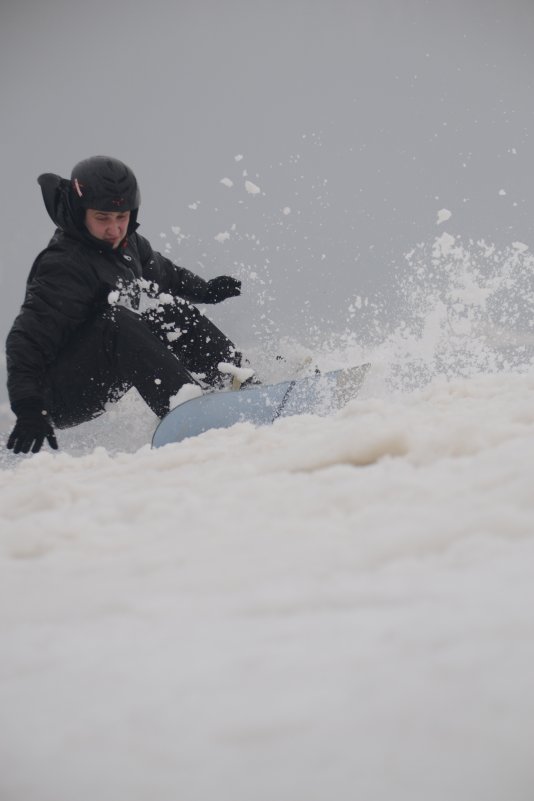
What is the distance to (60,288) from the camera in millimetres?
2867

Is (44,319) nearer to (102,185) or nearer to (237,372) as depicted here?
(102,185)

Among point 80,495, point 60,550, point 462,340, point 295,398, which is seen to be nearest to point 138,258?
point 295,398

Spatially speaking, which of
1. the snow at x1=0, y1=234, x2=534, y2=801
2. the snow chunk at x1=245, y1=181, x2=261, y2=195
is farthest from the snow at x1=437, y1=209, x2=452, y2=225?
the snow at x1=0, y1=234, x2=534, y2=801

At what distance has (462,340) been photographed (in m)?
3.27

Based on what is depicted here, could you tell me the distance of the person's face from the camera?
9.74 ft

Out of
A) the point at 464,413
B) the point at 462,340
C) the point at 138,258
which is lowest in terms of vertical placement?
the point at 462,340

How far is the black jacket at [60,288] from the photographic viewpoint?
2.76 metres

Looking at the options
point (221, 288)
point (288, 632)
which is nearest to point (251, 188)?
point (221, 288)

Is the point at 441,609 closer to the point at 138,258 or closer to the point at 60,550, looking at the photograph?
the point at 60,550

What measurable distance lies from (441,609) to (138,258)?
305 centimetres

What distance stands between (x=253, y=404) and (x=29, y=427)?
862 mm

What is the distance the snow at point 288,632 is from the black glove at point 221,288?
113 inches

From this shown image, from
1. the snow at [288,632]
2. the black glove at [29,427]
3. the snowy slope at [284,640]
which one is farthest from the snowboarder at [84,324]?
the snowy slope at [284,640]

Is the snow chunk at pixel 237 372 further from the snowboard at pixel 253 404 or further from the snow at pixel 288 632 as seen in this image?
the snow at pixel 288 632
